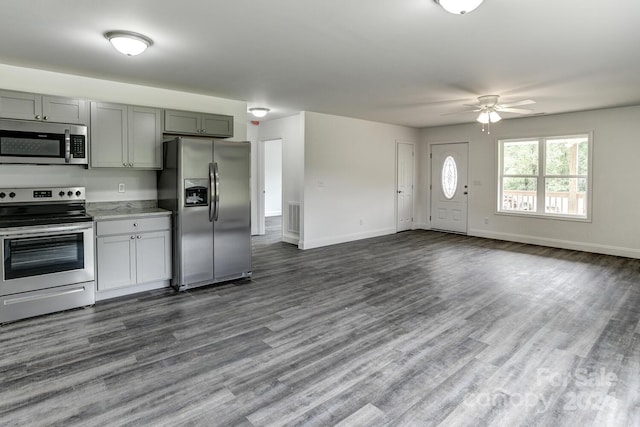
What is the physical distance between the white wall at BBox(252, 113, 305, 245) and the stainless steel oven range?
3.69 metres

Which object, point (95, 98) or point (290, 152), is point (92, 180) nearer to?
point (95, 98)

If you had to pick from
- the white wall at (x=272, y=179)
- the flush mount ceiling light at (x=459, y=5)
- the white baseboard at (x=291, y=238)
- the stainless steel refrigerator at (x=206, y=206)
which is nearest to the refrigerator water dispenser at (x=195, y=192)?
the stainless steel refrigerator at (x=206, y=206)

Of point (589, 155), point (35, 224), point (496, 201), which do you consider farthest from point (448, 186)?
point (35, 224)

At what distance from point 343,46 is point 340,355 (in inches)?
102

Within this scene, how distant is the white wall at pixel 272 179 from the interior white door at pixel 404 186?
3898mm

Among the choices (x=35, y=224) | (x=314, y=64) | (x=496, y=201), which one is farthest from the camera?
(x=496, y=201)

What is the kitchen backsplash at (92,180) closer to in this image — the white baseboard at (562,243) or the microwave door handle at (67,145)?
the microwave door handle at (67,145)

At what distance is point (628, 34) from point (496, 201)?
500cm

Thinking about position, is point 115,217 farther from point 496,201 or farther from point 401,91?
point 496,201

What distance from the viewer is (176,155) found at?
4207 millimetres

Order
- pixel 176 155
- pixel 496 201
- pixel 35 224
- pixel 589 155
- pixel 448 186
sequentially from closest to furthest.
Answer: pixel 35 224, pixel 176 155, pixel 589 155, pixel 496 201, pixel 448 186

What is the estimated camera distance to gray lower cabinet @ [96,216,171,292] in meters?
3.89

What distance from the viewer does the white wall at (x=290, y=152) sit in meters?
6.68

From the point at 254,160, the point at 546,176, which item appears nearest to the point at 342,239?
the point at 254,160
